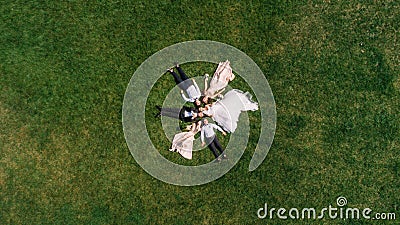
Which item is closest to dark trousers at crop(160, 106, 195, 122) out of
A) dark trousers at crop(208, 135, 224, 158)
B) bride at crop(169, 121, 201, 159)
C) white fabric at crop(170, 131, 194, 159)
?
bride at crop(169, 121, 201, 159)

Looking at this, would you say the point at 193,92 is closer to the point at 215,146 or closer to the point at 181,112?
the point at 181,112

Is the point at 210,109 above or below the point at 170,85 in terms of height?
below

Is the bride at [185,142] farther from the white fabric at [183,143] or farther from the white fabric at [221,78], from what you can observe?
the white fabric at [221,78]

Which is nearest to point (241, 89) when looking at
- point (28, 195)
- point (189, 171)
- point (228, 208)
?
point (189, 171)

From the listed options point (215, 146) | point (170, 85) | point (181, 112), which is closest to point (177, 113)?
point (181, 112)

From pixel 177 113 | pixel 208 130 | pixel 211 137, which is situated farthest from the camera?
pixel 177 113

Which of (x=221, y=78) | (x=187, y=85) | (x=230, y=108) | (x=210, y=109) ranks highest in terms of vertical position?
(x=221, y=78)

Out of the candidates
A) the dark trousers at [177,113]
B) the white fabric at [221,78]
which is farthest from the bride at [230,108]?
the dark trousers at [177,113]
